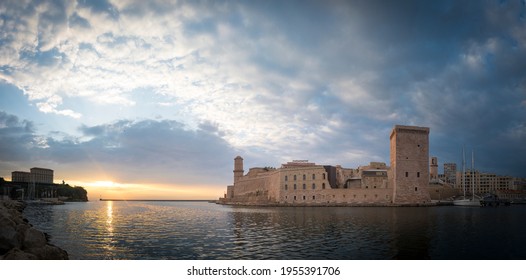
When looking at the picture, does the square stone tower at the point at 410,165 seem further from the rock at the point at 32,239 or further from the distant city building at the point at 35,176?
the distant city building at the point at 35,176

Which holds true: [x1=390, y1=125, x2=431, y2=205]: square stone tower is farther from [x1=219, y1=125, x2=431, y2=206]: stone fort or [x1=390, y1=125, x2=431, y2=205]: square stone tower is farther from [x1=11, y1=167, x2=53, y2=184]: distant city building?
[x1=11, y1=167, x2=53, y2=184]: distant city building

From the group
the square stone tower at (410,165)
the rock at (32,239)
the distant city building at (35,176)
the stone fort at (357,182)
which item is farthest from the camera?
the distant city building at (35,176)

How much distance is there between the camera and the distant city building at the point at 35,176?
353ft

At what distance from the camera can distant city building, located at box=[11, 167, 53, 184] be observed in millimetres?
107500

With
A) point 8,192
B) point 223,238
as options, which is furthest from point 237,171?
point 223,238

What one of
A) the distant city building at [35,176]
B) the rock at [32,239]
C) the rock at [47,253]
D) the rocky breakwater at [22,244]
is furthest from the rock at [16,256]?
the distant city building at [35,176]

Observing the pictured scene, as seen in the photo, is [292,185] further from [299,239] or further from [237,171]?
[299,239]

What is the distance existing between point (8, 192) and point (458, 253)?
108 m

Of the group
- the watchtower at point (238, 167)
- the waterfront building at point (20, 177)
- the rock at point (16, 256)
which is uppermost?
the watchtower at point (238, 167)

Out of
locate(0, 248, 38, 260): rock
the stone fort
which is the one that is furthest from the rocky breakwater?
the stone fort

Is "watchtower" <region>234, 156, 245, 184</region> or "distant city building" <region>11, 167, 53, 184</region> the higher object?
"watchtower" <region>234, 156, 245, 184</region>

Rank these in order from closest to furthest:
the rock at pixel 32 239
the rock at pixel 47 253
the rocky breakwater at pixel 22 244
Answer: the rocky breakwater at pixel 22 244 < the rock at pixel 47 253 < the rock at pixel 32 239

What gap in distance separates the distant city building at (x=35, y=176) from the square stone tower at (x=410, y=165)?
98704mm

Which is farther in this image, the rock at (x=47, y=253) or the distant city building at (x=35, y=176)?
the distant city building at (x=35, y=176)
